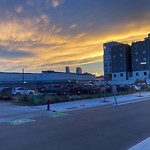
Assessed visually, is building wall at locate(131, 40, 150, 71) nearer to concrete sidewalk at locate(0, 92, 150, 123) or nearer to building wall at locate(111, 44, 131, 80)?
building wall at locate(111, 44, 131, 80)

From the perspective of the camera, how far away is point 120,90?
43375 mm

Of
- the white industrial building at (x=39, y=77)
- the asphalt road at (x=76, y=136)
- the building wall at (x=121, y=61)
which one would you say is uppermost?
the building wall at (x=121, y=61)

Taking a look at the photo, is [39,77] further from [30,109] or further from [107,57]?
[30,109]

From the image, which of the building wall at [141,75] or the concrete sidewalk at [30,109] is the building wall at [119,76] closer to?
the building wall at [141,75]

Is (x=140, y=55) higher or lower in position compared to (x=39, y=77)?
higher

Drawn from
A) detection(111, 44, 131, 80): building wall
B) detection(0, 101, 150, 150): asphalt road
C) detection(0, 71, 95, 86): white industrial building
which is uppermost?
detection(111, 44, 131, 80): building wall

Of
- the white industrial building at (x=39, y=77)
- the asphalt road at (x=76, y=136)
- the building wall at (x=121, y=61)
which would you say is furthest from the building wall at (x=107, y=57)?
the asphalt road at (x=76, y=136)

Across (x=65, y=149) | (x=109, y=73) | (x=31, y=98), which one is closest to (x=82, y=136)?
(x=65, y=149)

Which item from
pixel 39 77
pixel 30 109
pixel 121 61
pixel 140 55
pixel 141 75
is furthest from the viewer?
pixel 121 61

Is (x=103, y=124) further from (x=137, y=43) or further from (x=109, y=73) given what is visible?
(x=109, y=73)

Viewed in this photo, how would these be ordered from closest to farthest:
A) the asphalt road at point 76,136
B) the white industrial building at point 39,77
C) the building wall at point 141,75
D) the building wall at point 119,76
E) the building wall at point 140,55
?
the asphalt road at point 76,136
the white industrial building at point 39,77
the building wall at point 141,75
the building wall at point 140,55
the building wall at point 119,76

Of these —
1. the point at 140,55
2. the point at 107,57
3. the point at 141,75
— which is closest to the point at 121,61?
the point at 140,55

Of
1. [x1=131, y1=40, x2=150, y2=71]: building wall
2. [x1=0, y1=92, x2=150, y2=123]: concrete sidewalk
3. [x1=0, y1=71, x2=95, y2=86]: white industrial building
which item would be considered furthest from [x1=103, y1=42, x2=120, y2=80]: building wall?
[x1=0, y1=92, x2=150, y2=123]: concrete sidewalk

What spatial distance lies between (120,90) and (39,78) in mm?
74872
